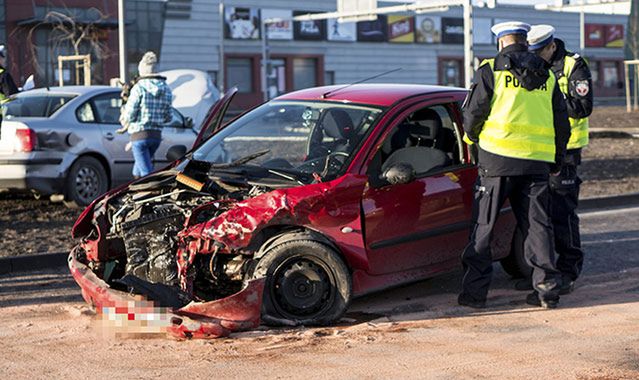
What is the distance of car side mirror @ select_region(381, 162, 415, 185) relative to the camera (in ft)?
22.2

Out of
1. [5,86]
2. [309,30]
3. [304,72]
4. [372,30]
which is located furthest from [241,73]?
[5,86]

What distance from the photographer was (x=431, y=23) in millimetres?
62938

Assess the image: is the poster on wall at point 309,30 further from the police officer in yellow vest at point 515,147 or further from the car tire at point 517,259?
the police officer in yellow vest at point 515,147

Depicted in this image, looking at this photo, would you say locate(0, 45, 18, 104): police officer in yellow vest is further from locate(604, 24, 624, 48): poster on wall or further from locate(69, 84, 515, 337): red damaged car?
locate(604, 24, 624, 48): poster on wall

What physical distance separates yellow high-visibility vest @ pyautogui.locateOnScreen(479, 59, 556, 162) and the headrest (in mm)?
943

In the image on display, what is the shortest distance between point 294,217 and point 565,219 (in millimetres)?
2434

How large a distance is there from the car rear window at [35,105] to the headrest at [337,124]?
19.9 feet

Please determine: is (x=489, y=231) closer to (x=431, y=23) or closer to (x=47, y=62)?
(x=47, y=62)

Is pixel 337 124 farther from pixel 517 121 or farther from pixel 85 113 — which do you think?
pixel 85 113

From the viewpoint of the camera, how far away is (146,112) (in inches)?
442

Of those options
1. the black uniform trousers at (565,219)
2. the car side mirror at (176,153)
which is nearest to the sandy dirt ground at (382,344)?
the black uniform trousers at (565,219)

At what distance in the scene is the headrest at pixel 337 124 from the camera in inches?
282

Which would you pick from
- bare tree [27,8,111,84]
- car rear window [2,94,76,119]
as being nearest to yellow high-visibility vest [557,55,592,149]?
car rear window [2,94,76,119]

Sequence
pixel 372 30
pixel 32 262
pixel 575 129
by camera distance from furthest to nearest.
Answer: pixel 372 30 → pixel 32 262 → pixel 575 129
